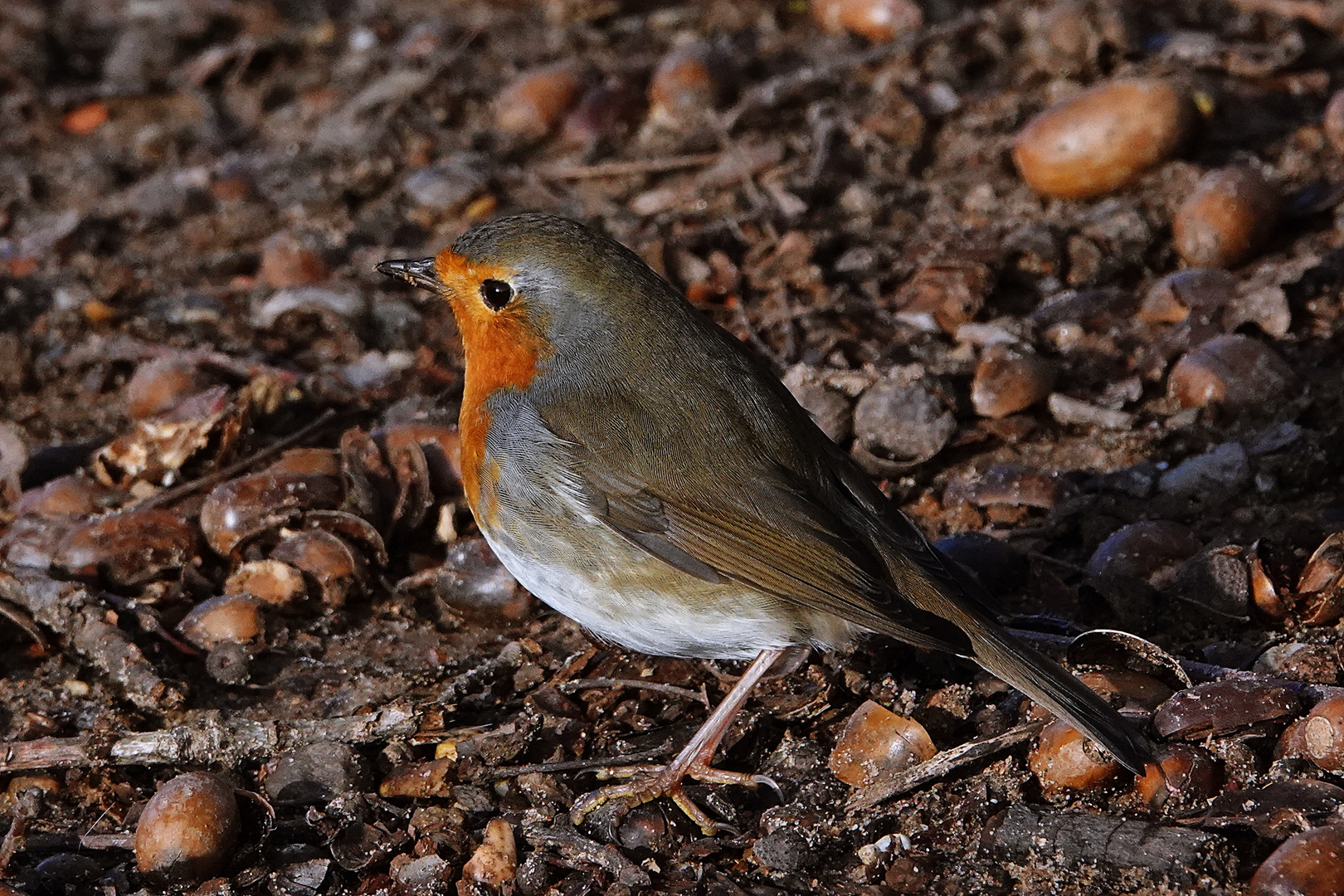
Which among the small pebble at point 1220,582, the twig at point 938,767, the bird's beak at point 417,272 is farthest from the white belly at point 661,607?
the small pebble at point 1220,582

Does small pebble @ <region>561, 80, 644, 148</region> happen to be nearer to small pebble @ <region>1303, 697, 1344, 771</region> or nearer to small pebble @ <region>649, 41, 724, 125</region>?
small pebble @ <region>649, 41, 724, 125</region>

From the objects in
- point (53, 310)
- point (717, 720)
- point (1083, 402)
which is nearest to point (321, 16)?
point (53, 310)

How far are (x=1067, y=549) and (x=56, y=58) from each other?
16.2 feet

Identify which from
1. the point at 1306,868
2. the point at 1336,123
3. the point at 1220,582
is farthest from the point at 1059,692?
the point at 1336,123

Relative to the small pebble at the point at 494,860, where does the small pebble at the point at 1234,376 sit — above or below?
above

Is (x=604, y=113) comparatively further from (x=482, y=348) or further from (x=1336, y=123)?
(x=1336, y=123)

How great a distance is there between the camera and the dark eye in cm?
321

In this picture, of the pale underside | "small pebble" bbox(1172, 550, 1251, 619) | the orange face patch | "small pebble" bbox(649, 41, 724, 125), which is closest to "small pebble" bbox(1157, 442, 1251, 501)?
"small pebble" bbox(1172, 550, 1251, 619)

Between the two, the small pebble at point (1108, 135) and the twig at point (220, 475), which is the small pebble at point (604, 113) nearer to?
the small pebble at point (1108, 135)

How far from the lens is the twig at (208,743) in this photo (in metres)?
2.98

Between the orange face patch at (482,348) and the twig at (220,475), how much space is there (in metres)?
0.82

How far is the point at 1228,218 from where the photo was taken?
421 centimetres

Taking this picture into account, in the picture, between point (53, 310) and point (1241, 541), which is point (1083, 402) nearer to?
point (1241, 541)

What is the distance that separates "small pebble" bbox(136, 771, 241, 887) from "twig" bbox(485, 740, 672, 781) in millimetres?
544
